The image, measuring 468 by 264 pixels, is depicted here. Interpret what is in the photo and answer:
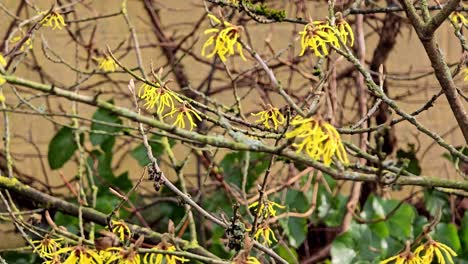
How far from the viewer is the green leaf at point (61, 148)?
11.2 ft

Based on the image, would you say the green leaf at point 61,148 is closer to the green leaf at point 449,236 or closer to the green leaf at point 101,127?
the green leaf at point 101,127

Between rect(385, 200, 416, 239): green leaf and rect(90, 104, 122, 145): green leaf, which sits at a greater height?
rect(90, 104, 122, 145): green leaf

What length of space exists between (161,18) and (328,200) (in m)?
1.23

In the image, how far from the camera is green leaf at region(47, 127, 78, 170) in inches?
135

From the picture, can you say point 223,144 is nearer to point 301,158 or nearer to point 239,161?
point 301,158

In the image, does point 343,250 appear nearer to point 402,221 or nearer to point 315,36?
point 402,221

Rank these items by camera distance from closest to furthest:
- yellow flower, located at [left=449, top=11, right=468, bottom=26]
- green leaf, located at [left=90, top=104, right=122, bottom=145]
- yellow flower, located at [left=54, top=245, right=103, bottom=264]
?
yellow flower, located at [left=54, top=245, right=103, bottom=264] < yellow flower, located at [left=449, top=11, right=468, bottom=26] < green leaf, located at [left=90, top=104, right=122, bottom=145]

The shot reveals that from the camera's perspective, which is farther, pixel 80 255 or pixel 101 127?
pixel 101 127

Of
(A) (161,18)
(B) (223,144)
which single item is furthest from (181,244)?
(A) (161,18)

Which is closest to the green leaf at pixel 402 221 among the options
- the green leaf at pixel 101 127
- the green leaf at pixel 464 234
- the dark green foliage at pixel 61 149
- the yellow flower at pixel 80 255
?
the green leaf at pixel 464 234

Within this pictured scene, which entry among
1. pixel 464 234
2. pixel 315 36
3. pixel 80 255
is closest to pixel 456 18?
pixel 315 36

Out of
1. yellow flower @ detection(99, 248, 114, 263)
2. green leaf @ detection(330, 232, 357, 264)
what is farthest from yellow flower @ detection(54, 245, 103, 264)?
green leaf @ detection(330, 232, 357, 264)

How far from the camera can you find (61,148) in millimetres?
3439

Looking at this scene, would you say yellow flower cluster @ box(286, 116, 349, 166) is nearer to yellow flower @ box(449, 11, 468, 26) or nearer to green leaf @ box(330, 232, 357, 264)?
yellow flower @ box(449, 11, 468, 26)
